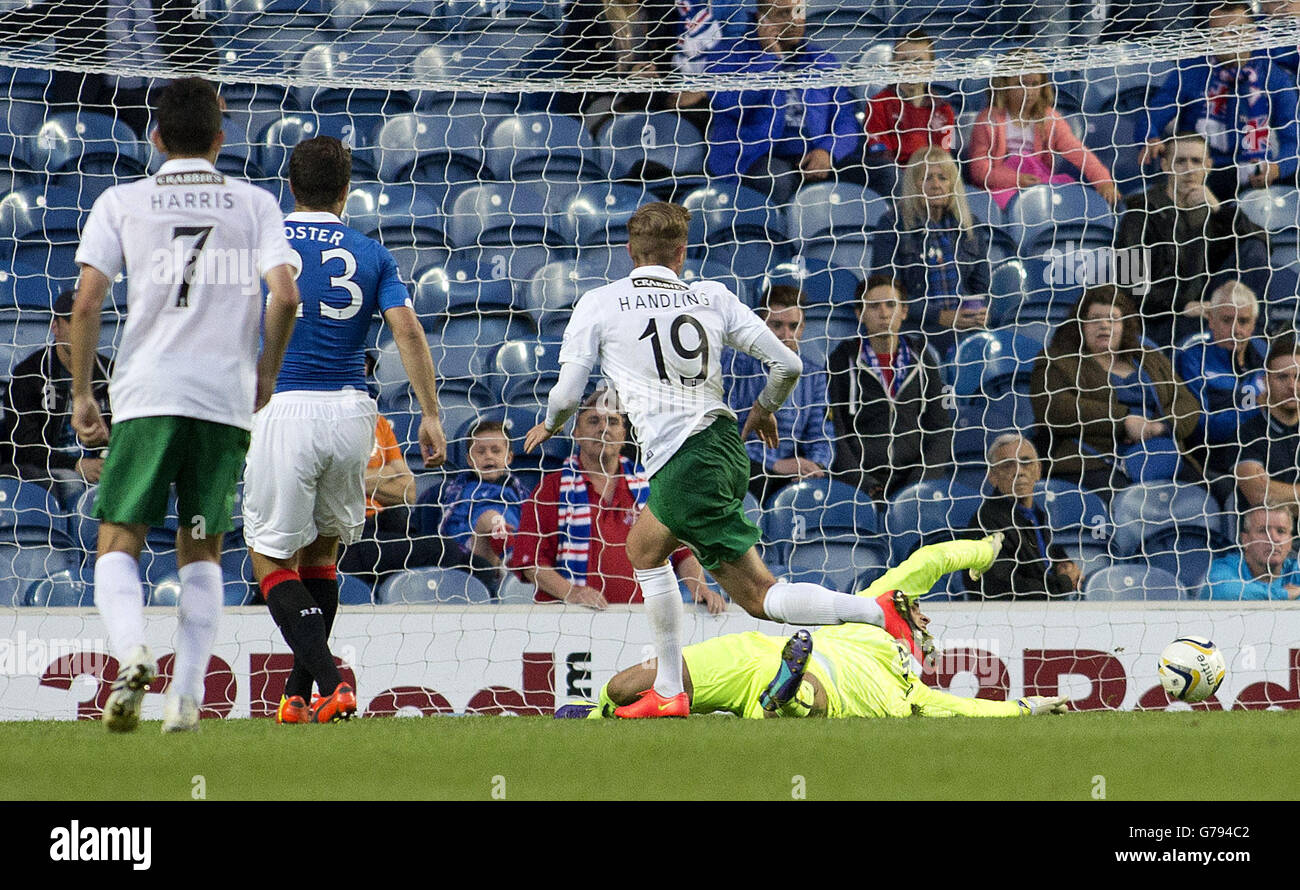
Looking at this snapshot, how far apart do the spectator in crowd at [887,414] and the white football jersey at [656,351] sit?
2843 mm

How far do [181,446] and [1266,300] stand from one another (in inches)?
234

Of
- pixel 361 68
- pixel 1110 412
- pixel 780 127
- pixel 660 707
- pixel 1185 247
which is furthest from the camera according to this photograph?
pixel 780 127

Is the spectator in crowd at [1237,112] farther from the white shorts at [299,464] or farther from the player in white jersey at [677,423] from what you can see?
the white shorts at [299,464]

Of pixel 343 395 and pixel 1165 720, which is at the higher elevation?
pixel 343 395

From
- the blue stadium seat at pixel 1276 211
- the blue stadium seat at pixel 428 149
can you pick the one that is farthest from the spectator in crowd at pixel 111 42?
the blue stadium seat at pixel 1276 211

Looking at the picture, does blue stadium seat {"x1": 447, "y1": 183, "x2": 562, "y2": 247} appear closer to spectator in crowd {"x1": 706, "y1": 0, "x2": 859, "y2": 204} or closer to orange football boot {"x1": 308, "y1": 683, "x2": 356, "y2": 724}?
spectator in crowd {"x1": 706, "y1": 0, "x2": 859, "y2": 204}

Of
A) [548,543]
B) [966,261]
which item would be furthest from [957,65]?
[548,543]

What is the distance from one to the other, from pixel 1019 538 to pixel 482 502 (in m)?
2.68

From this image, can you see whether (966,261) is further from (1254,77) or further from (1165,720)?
(1165,720)

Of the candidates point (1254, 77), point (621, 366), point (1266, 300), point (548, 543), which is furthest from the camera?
point (1254, 77)

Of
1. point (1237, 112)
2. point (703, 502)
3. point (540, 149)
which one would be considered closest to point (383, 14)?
point (540, 149)

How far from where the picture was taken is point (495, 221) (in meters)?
7.70

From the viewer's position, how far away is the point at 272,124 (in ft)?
25.6
